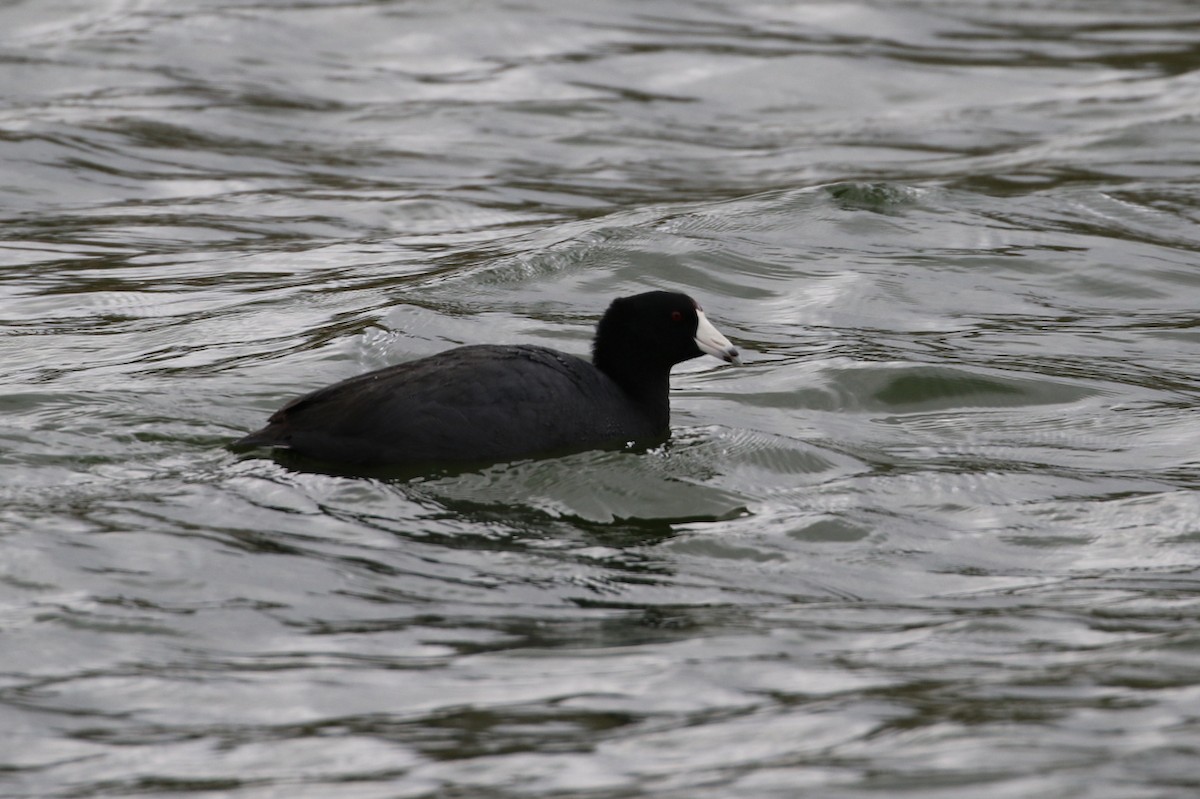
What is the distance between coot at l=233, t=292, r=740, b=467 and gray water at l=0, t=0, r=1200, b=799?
0.16 meters

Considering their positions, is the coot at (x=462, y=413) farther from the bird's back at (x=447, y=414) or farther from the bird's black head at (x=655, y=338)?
the bird's black head at (x=655, y=338)

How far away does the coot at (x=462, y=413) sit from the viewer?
22.1 ft

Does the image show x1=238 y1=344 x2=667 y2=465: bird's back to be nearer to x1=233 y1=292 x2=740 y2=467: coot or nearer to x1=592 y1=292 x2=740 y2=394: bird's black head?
x1=233 y1=292 x2=740 y2=467: coot

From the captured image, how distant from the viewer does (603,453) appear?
730 centimetres

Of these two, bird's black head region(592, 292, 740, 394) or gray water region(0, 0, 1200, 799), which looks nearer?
gray water region(0, 0, 1200, 799)

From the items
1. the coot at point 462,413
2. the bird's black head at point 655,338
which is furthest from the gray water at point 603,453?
the bird's black head at point 655,338

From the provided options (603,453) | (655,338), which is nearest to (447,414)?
(603,453)

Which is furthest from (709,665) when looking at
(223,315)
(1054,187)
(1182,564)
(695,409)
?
(1054,187)

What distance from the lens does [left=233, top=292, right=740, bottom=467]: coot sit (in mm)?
6742

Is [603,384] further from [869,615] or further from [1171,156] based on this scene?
[1171,156]

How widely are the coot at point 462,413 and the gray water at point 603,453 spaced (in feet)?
0.53

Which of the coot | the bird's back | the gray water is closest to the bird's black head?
the coot

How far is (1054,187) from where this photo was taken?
44.2 feet

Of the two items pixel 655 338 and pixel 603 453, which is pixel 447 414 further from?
pixel 655 338
